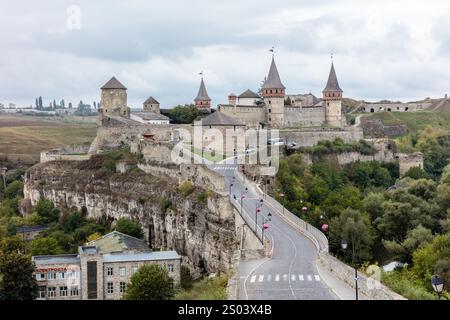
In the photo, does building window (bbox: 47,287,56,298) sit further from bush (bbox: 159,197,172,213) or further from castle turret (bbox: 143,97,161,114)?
castle turret (bbox: 143,97,161,114)

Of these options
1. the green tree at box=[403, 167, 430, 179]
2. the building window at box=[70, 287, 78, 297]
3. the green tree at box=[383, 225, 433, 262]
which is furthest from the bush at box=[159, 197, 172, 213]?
the green tree at box=[403, 167, 430, 179]

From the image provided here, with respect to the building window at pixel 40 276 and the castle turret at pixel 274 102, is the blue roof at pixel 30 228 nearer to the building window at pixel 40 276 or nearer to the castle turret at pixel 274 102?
the building window at pixel 40 276

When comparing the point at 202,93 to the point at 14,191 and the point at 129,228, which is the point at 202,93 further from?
the point at 129,228

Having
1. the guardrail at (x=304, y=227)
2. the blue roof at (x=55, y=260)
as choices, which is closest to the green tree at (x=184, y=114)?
the guardrail at (x=304, y=227)

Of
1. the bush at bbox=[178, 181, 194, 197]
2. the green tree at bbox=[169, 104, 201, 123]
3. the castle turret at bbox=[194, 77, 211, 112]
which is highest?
the castle turret at bbox=[194, 77, 211, 112]

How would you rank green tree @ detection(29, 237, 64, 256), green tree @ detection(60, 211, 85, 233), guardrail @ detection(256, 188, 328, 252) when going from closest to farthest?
guardrail @ detection(256, 188, 328, 252)
green tree @ detection(29, 237, 64, 256)
green tree @ detection(60, 211, 85, 233)

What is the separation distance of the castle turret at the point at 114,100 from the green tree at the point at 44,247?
20.1m

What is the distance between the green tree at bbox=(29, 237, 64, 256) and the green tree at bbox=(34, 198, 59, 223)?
1201 cm

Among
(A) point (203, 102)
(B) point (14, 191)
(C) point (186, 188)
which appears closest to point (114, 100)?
(A) point (203, 102)

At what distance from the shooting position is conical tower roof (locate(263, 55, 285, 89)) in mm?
77625

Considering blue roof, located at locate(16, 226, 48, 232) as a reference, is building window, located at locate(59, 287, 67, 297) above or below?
below

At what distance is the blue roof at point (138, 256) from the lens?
1837 inches

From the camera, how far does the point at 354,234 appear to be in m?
48.9

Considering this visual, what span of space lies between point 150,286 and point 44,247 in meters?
16.6
